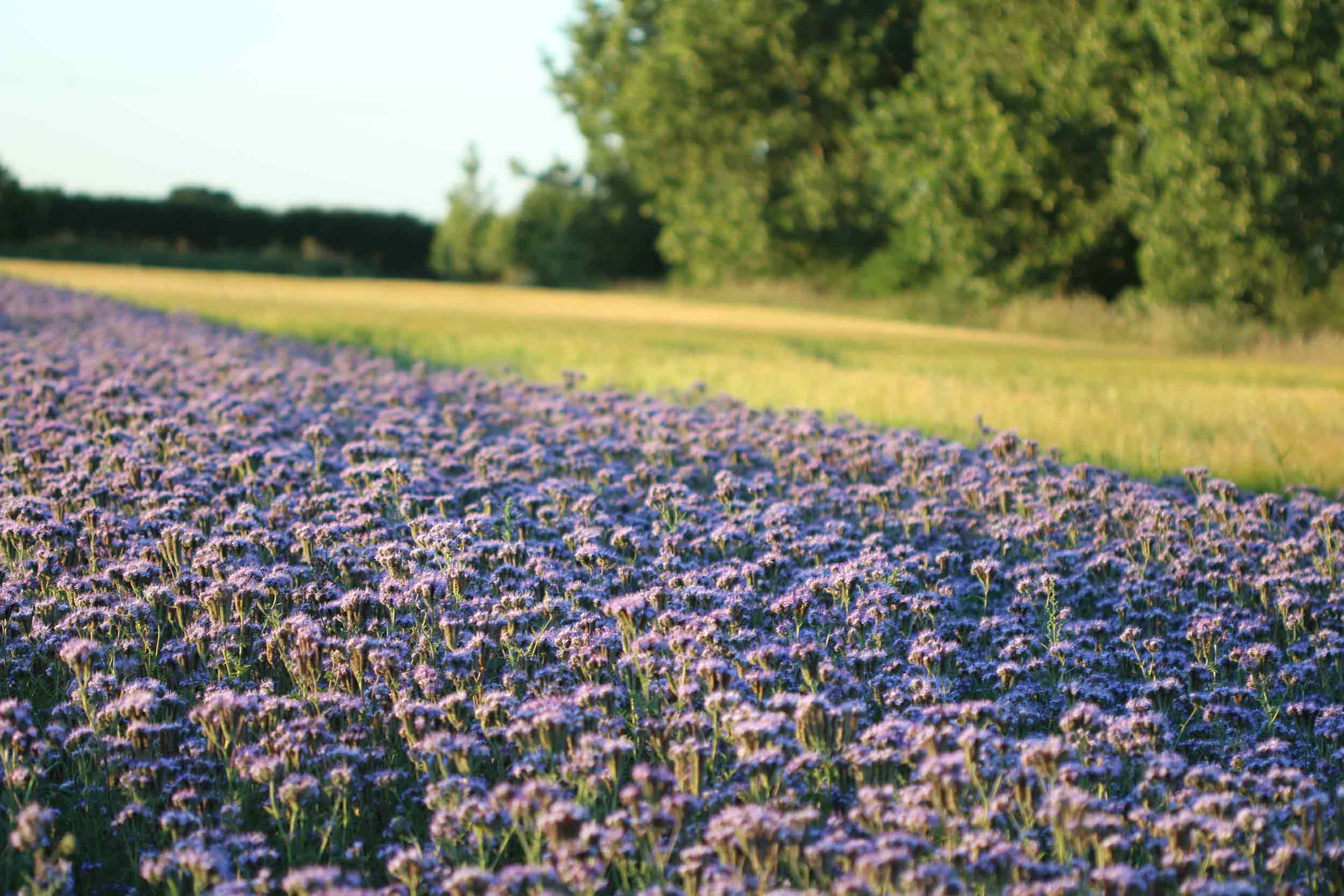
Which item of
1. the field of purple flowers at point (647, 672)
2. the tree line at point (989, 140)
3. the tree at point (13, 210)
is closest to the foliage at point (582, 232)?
the tree line at point (989, 140)

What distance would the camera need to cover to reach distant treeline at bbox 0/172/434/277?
6338 centimetres

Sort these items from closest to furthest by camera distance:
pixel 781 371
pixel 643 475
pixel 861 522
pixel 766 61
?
pixel 861 522, pixel 643 475, pixel 781 371, pixel 766 61

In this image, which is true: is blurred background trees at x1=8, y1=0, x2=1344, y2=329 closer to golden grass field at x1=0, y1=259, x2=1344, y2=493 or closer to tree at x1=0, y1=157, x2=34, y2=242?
tree at x1=0, y1=157, x2=34, y2=242

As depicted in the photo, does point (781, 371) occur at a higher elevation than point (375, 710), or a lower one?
higher

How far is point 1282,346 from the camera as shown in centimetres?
2594

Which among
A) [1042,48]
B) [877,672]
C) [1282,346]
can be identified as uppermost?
[1042,48]

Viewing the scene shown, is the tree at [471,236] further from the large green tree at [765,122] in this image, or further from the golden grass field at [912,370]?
the golden grass field at [912,370]

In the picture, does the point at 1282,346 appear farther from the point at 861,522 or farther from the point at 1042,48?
the point at 861,522

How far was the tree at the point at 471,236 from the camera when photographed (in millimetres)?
66812

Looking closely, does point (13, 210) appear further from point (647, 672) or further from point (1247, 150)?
point (647, 672)

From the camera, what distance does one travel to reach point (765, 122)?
49.2m

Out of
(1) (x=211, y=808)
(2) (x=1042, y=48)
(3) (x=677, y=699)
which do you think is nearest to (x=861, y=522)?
(3) (x=677, y=699)

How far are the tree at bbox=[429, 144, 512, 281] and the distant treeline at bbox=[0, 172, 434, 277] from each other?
4.65 metres

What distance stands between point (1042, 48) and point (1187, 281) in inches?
361
